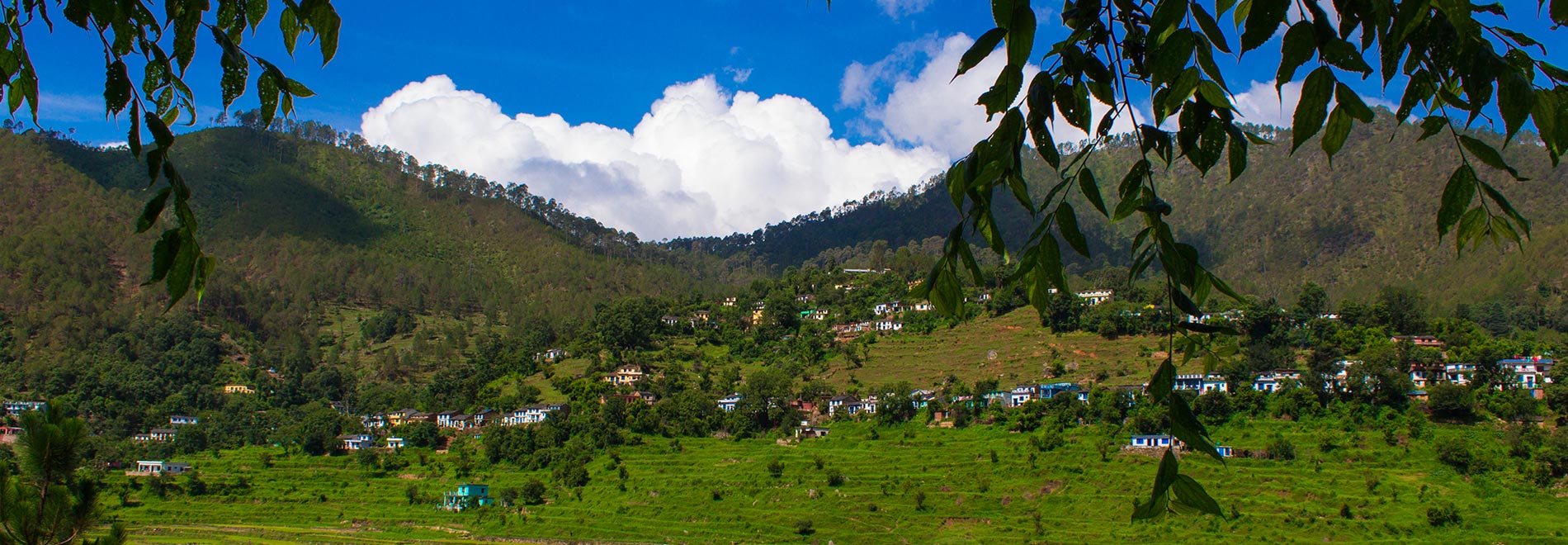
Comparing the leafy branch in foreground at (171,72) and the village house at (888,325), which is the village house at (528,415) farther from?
the leafy branch in foreground at (171,72)

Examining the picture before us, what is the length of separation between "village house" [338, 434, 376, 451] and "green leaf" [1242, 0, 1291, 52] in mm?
38882

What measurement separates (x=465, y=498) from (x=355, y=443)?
10.0 metres

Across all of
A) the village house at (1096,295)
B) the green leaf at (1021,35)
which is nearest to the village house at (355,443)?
the village house at (1096,295)

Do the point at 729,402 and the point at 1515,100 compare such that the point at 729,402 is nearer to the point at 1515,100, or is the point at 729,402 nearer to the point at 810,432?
the point at 810,432

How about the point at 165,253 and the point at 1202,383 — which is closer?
the point at 165,253

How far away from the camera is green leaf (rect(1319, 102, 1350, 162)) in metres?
0.95

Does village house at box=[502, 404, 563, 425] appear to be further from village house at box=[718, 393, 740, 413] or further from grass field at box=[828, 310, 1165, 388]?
grass field at box=[828, 310, 1165, 388]

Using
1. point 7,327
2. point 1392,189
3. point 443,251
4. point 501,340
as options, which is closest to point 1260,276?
point 1392,189

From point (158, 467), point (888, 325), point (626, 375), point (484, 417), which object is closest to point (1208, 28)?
point (158, 467)

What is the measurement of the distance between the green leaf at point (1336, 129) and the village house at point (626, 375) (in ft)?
135

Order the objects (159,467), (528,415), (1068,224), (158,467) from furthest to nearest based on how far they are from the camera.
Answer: (528,415)
(158,467)
(159,467)
(1068,224)

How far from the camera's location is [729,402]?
36.3 metres

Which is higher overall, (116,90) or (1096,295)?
(1096,295)

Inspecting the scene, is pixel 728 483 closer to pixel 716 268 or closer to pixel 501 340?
pixel 501 340
